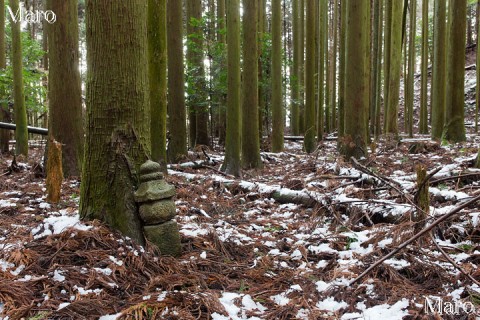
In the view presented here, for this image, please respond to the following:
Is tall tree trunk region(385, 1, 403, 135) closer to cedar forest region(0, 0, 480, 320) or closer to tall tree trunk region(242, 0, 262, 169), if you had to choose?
tall tree trunk region(242, 0, 262, 169)

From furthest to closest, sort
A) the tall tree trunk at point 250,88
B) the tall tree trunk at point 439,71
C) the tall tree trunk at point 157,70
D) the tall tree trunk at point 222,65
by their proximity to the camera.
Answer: the tall tree trunk at point 222,65 → the tall tree trunk at point 439,71 → the tall tree trunk at point 250,88 → the tall tree trunk at point 157,70

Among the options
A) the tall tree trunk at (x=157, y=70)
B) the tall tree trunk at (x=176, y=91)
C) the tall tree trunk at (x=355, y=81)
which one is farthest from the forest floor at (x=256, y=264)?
the tall tree trunk at (x=176, y=91)

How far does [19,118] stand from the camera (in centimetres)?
855

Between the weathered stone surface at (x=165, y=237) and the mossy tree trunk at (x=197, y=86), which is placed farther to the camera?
the mossy tree trunk at (x=197, y=86)

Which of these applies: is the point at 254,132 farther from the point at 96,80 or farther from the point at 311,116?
the point at 96,80

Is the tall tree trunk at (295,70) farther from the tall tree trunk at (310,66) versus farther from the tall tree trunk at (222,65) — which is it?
the tall tree trunk at (222,65)

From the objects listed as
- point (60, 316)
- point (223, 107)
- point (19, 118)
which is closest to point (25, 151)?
point (19, 118)

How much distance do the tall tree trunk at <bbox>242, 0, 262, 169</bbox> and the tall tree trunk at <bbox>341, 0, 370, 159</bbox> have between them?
1854mm

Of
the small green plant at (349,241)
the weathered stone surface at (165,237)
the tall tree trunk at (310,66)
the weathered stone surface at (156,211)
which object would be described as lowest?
the small green plant at (349,241)

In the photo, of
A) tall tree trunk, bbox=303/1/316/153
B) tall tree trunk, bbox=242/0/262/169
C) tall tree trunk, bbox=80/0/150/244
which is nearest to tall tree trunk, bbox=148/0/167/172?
tall tree trunk, bbox=242/0/262/169

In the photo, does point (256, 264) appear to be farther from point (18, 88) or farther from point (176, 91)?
point (18, 88)

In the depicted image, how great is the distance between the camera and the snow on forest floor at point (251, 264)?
2.24m

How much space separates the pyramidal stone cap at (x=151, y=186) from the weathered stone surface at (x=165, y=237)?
24cm

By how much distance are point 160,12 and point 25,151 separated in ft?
18.9
